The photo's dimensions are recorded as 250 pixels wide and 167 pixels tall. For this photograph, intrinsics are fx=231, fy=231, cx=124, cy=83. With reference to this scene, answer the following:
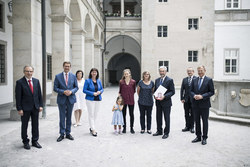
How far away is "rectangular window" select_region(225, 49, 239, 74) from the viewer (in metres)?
21.0

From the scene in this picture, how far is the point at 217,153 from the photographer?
493cm

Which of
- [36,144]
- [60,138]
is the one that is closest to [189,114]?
[60,138]

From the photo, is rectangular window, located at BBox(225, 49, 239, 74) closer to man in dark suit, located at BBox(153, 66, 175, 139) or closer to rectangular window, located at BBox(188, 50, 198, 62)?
rectangular window, located at BBox(188, 50, 198, 62)

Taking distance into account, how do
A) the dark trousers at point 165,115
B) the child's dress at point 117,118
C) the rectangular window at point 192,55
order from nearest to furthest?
the dark trousers at point 165,115 → the child's dress at point 117,118 → the rectangular window at point 192,55

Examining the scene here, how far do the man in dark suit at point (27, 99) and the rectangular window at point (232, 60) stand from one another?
1962 cm

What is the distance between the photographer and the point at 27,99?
515cm

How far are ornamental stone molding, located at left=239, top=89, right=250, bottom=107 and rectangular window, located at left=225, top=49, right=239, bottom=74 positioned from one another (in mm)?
14088

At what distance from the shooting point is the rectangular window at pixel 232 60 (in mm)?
20953

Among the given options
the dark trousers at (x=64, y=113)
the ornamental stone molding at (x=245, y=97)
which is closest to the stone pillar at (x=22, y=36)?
the dark trousers at (x=64, y=113)

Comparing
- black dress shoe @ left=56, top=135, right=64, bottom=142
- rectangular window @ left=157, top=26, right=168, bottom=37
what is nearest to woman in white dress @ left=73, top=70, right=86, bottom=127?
black dress shoe @ left=56, top=135, right=64, bottom=142

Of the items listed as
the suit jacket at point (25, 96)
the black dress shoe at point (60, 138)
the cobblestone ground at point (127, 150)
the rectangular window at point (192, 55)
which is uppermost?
the rectangular window at point (192, 55)

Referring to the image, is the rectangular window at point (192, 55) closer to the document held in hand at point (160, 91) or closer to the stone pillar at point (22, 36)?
the stone pillar at point (22, 36)

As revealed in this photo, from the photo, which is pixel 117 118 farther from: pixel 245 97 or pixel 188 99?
pixel 245 97

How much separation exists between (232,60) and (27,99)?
20056 millimetres
